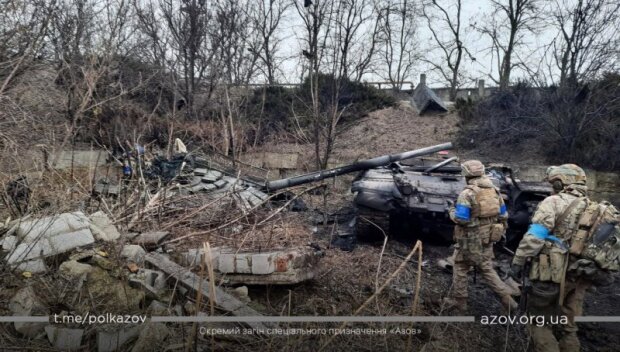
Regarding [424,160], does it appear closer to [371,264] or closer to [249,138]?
[371,264]

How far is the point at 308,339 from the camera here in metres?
3.50

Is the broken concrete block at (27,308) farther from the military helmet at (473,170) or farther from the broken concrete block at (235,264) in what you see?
the military helmet at (473,170)

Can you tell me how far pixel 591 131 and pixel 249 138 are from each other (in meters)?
10.6

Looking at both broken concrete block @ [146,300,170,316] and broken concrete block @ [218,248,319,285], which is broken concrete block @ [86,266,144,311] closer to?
broken concrete block @ [146,300,170,316]

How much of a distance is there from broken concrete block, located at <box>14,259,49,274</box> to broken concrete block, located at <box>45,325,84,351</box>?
0.97 metres

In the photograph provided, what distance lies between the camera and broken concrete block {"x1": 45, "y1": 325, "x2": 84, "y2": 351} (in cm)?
335

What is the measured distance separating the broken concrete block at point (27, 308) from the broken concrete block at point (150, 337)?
82cm

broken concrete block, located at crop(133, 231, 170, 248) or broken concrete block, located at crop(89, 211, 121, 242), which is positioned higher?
broken concrete block, located at crop(89, 211, 121, 242)

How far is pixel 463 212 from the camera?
4914 millimetres

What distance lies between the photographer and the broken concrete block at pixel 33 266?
4082 millimetres

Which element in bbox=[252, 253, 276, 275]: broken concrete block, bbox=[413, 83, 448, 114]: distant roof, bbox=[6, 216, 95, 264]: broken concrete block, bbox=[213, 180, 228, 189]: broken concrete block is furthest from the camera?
bbox=[413, 83, 448, 114]: distant roof

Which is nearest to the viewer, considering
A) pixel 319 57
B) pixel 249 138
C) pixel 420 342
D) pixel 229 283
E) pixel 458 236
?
pixel 420 342

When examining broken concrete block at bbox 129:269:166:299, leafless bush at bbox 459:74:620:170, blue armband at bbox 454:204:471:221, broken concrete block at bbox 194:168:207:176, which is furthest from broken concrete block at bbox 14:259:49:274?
leafless bush at bbox 459:74:620:170

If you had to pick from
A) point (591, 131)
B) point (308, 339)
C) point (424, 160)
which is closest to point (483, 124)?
point (591, 131)
